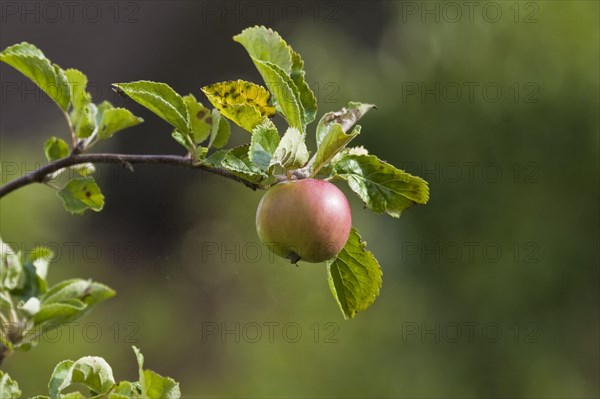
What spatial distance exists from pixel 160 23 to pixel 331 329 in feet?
14.7

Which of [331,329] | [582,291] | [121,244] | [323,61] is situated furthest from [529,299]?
[121,244]

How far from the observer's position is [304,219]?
2.36ft

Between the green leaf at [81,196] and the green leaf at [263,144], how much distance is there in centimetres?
25

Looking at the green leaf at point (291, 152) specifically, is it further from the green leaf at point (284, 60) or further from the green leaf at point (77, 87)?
the green leaf at point (77, 87)

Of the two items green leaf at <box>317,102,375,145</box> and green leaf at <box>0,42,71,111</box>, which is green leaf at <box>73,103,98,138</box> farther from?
green leaf at <box>317,102,375,145</box>

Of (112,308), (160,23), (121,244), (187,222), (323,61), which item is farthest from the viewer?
(160,23)

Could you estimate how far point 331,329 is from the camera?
3.16 meters

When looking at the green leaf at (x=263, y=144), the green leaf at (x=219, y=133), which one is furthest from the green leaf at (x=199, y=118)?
the green leaf at (x=263, y=144)

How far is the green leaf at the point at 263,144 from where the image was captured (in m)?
0.71

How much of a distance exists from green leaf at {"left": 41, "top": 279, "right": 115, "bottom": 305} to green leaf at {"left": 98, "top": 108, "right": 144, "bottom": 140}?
0.17 meters

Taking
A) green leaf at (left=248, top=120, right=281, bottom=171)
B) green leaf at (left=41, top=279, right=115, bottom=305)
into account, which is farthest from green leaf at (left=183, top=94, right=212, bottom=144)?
green leaf at (left=41, top=279, right=115, bottom=305)

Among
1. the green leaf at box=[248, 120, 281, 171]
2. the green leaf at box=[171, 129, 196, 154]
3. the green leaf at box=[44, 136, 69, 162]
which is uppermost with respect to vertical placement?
the green leaf at box=[248, 120, 281, 171]

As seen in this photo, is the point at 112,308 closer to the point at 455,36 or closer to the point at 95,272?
the point at 95,272

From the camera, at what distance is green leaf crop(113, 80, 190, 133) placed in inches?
28.9
